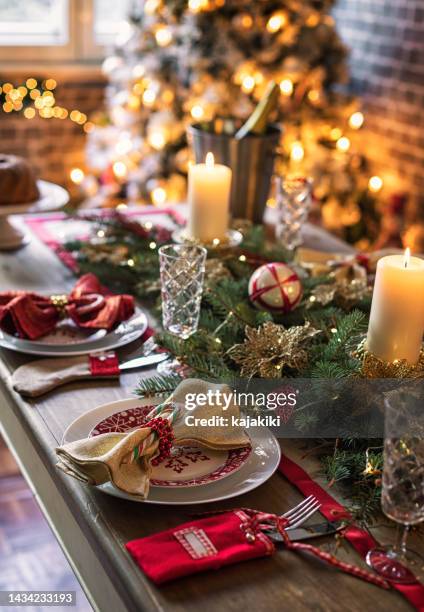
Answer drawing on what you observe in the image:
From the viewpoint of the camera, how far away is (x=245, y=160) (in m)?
1.90

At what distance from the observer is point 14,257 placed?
1762 millimetres

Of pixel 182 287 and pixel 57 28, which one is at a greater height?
pixel 57 28

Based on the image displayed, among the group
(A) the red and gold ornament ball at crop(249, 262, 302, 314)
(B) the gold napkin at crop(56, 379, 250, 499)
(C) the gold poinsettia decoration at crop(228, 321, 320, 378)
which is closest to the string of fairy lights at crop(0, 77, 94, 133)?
(A) the red and gold ornament ball at crop(249, 262, 302, 314)

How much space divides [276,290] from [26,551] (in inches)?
44.0

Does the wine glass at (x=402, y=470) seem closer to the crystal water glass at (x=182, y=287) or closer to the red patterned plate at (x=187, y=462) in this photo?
the red patterned plate at (x=187, y=462)

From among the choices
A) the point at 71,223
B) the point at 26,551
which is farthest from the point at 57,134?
the point at 26,551

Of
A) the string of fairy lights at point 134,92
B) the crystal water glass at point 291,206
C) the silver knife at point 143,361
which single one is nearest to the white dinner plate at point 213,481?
the silver knife at point 143,361

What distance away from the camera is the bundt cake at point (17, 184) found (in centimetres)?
179

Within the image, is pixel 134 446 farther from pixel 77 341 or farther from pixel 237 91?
pixel 237 91

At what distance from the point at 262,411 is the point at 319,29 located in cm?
264

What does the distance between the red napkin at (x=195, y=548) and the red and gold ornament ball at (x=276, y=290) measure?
52cm

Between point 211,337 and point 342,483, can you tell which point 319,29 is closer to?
point 211,337

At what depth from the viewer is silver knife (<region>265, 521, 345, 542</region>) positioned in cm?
89

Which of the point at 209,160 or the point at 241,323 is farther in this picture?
the point at 209,160
